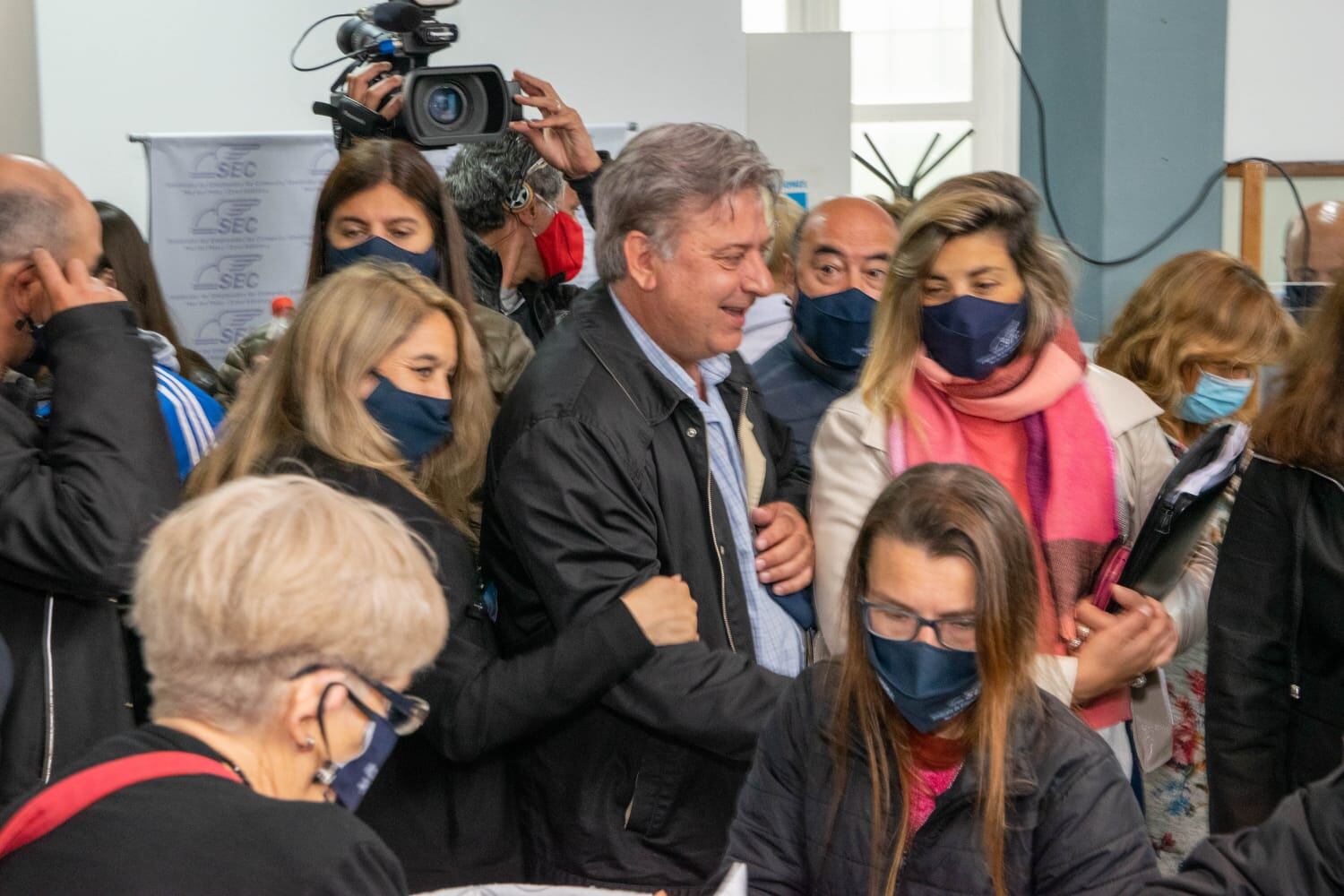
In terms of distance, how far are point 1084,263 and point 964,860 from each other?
3.70 meters

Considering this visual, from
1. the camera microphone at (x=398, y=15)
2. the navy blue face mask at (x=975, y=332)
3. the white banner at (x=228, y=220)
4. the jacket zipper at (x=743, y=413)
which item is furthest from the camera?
the white banner at (x=228, y=220)

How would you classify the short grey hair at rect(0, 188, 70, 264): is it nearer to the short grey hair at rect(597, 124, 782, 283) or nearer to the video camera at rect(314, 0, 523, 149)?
the short grey hair at rect(597, 124, 782, 283)

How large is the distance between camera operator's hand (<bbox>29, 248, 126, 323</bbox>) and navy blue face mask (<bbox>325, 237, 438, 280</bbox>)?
2.24ft

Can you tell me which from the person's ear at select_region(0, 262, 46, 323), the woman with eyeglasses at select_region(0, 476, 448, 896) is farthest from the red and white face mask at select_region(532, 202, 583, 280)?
the woman with eyeglasses at select_region(0, 476, 448, 896)

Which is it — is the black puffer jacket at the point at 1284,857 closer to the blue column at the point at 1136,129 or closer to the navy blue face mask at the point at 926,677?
the navy blue face mask at the point at 926,677

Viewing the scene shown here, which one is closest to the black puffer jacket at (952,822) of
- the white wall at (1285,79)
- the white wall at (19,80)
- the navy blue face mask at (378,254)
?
the navy blue face mask at (378,254)

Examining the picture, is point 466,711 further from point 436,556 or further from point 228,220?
point 228,220

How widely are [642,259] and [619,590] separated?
1.62 feet

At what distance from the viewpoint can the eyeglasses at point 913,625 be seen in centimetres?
164

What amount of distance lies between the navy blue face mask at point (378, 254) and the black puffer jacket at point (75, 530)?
729 millimetres

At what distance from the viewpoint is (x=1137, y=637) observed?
206 centimetres

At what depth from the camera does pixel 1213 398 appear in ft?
9.74

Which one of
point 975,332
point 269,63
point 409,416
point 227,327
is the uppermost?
point 269,63

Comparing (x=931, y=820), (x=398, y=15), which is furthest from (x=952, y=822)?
(x=398, y=15)
